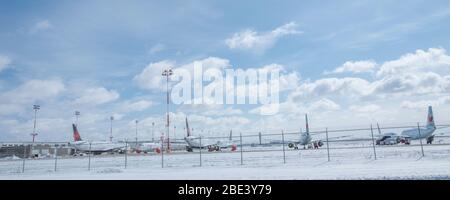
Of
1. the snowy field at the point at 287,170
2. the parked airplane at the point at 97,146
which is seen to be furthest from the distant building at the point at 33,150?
the snowy field at the point at 287,170

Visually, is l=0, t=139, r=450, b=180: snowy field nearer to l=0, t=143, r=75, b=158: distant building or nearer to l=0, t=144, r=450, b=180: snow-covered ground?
l=0, t=144, r=450, b=180: snow-covered ground

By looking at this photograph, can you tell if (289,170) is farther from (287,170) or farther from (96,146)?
(96,146)

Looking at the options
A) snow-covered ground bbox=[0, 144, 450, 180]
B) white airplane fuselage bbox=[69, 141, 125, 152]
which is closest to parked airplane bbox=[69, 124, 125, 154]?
white airplane fuselage bbox=[69, 141, 125, 152]

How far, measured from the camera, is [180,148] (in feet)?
163

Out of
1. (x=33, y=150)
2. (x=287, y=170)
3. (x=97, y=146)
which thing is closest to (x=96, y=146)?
(x=97, y=146)

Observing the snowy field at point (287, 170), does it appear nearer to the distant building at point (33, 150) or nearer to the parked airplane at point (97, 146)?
the distant building at point (33, 150)
